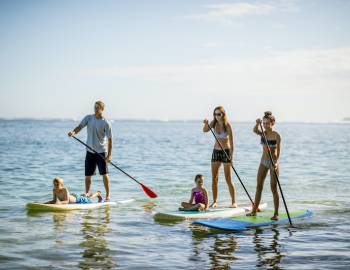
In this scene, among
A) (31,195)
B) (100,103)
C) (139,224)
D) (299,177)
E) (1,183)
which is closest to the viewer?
(139,224)

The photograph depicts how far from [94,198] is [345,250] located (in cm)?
640

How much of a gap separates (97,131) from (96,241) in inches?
136

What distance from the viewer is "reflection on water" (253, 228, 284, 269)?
738cm

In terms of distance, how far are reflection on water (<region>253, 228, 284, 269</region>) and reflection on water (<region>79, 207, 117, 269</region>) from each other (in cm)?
212

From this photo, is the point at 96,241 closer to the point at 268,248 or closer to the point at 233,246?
the point at 233,246

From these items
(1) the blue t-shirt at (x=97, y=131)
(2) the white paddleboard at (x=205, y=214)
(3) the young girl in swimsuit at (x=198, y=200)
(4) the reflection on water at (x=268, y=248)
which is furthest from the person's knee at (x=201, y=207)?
(1) the blue t-shirt at (x=97, y=131)

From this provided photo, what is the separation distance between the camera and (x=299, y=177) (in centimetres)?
1958

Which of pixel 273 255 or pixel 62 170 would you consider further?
pixel 62 170

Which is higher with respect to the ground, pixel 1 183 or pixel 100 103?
pixel 100 103

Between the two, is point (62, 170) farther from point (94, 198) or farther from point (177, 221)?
point (177, 221)

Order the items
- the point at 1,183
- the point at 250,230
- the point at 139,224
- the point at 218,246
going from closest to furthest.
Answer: the point at 218,246 → the point at 250,230 → the point at 139,224 → the point at 1,183

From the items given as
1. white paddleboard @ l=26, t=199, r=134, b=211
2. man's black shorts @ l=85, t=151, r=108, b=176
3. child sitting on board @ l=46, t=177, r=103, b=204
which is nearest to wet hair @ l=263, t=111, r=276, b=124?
man's black shorts @ l=85, t=151, r=108, b=176

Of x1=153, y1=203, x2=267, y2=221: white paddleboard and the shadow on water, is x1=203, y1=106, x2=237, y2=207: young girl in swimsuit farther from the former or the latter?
the shadow on water

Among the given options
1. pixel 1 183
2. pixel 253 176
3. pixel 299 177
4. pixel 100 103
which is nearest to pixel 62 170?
pixel 1 183
